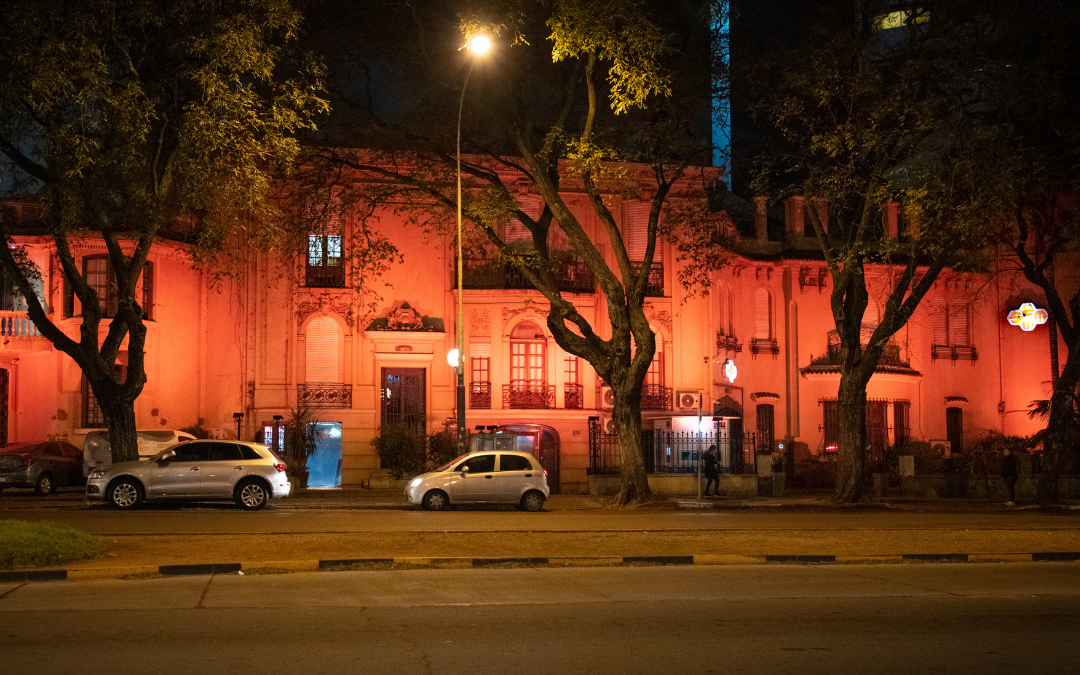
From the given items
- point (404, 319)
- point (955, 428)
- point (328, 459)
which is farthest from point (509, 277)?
point (955, 428)

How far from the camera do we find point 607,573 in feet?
44.4

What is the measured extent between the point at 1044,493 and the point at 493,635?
2331cm

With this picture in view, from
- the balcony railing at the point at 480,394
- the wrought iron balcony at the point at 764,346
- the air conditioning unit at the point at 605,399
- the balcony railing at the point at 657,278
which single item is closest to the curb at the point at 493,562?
the air conditioning unit at the point at 605,399

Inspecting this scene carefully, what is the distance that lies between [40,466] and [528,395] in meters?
14.8

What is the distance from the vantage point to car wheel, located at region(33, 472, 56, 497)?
29188mm

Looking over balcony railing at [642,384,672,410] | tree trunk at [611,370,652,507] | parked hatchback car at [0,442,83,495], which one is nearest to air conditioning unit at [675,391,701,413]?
balcony railing at [642,384,672,410]

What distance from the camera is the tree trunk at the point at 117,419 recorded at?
23.1 metres

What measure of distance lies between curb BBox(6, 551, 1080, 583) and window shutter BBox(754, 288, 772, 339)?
23.0 meters

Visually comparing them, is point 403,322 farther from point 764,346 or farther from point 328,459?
point 764,346

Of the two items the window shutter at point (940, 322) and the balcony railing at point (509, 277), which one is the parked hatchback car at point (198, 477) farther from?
the window shutter at point (940, 322)

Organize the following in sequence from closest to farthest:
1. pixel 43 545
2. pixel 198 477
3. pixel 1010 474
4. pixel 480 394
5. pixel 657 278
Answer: pixel 43 545 < pixel 198 477 < pixel 1010 474 < pixel 480 394 < pixel 657 278

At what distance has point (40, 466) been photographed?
2931 centimetres

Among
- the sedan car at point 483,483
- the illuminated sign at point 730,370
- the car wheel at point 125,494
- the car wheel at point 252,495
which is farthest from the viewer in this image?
Answer: the illuminated sign at point 730,370

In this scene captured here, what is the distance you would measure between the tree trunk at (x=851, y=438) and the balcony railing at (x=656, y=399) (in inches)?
363
